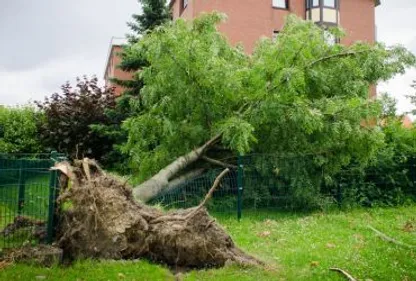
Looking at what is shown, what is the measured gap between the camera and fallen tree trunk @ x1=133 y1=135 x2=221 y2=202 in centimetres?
984

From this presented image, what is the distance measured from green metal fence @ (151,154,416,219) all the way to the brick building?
13299 mm

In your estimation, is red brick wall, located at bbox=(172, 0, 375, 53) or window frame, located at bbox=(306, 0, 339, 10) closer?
red brick wall, located at bbox=(172, 0, 375, 53)

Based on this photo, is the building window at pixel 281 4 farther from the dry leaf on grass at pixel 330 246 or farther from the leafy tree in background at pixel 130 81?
the dry leaf on grass at pixel 330 246

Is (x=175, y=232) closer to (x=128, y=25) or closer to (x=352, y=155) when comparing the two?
(x=352, y=155)

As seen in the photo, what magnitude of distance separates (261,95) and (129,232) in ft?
17.6

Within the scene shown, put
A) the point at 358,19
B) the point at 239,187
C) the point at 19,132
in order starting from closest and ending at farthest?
the point at 239,187
the point at 19,132
the point at 358,19

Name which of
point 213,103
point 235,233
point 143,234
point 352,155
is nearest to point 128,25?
point 213,103

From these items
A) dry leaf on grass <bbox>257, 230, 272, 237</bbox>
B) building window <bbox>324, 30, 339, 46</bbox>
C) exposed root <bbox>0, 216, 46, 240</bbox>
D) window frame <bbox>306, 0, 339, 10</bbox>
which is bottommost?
dry leaf on grass <bbox>257, 230, 272, 237</bbox>

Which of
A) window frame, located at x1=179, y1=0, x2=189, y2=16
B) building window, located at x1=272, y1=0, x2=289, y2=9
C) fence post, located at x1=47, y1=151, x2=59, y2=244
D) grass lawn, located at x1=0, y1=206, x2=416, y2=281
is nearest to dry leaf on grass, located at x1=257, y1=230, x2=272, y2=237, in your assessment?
grass lawn, located at x1=0, y1=206, x2=416, y2=281

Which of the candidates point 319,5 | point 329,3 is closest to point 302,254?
point 319,5

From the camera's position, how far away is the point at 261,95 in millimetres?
10812

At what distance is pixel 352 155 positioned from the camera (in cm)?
1172

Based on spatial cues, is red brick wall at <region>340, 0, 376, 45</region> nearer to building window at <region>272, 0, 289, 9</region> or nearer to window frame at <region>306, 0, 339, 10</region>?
window frame at <region>306, 0, 339, 10</region>

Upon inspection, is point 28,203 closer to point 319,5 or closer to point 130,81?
point 130,81
